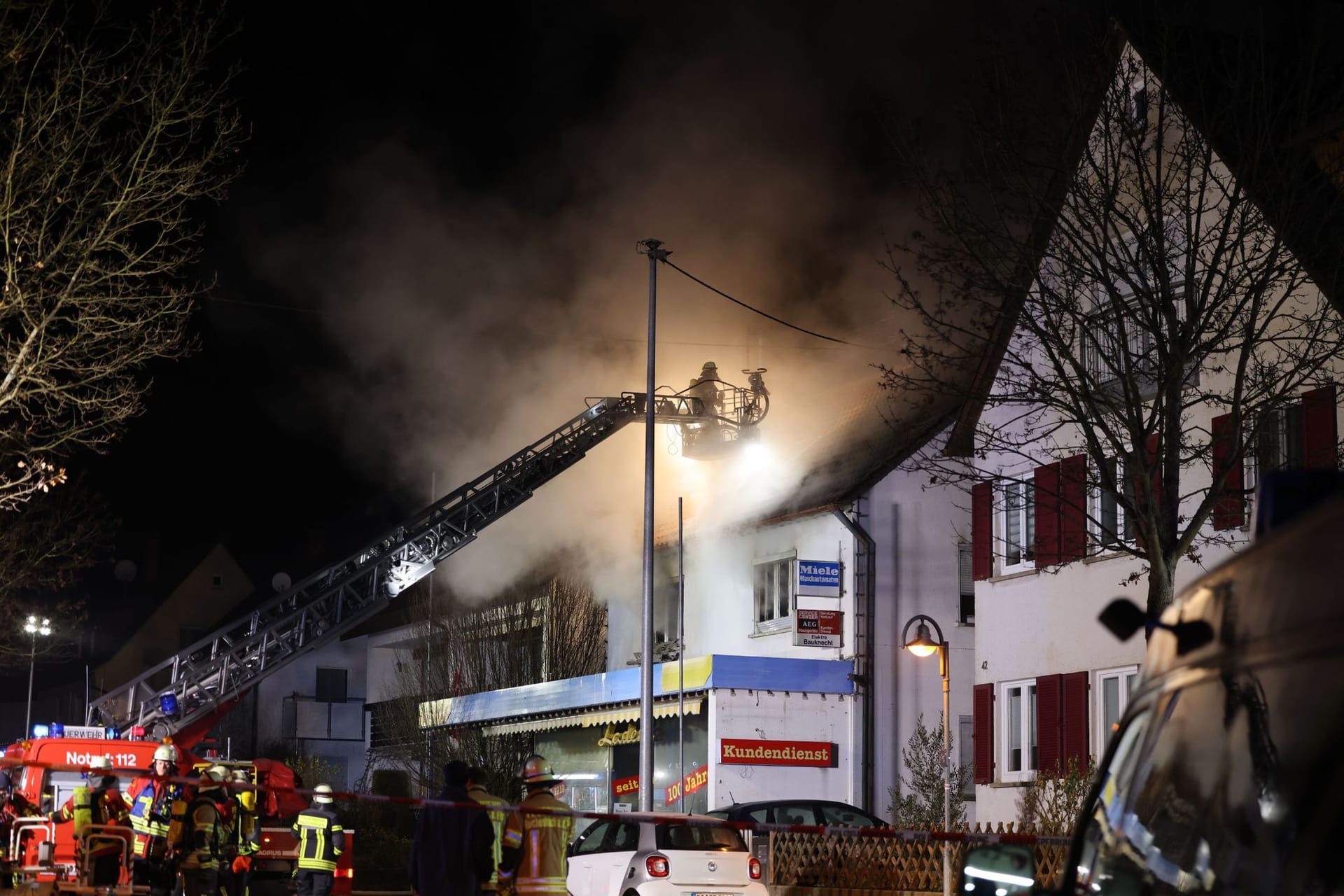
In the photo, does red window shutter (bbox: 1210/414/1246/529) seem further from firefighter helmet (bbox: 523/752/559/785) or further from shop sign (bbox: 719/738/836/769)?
shop sign (bbox: 719/738/836/769)

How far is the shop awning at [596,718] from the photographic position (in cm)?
2699

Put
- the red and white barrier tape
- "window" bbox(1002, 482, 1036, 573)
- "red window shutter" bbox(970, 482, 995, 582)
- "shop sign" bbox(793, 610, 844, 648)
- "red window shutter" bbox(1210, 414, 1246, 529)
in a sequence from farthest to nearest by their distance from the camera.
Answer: "shop sign" bbox(793, 610, 844, 648), "red window shutter" bbox(970, 482, 995, 582), "window" bbox(1002, 482, 1036, 573), "red window shutter" bbox(1210, 414, 1246, 529), the red and white barrier tape

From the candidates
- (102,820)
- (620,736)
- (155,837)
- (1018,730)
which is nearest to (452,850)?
(155,837)

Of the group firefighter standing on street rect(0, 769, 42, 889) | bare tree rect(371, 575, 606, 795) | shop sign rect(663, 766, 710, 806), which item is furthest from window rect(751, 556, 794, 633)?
firefighter standing on street rect(0, 769, 42, 889)

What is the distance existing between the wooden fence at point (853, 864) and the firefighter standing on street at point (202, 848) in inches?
267

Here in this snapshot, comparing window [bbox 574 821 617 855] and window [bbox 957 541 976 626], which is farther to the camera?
window [bbox 957 541 976 626]

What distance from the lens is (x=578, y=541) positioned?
111 feet

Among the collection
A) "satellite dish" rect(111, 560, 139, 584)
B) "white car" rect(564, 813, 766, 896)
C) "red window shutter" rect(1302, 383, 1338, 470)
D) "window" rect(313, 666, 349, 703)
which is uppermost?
"satellite dish" rect(111, 560, 139, 584)

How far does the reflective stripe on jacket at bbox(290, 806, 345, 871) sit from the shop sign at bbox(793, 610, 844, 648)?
14.0 metres

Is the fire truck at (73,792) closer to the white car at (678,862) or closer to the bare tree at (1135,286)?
the white car at (678,862)

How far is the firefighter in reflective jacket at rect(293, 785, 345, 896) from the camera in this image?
1271cm

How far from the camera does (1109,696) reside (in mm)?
19344

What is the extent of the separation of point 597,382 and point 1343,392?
61.6 feet

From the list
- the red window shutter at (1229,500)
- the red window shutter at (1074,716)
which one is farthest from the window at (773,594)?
the red window shutter at (1229,500)
